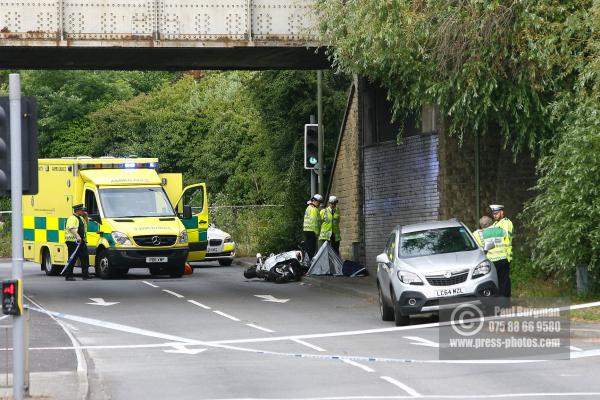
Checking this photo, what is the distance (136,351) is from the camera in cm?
1706

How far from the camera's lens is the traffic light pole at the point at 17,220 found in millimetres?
11352

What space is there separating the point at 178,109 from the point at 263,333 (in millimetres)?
42919

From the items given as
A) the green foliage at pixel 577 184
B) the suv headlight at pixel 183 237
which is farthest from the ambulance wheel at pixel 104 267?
the green foliage at pixel 577 184

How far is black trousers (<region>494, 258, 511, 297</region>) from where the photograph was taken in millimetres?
20750

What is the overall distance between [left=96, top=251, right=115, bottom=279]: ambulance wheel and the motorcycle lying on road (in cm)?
339

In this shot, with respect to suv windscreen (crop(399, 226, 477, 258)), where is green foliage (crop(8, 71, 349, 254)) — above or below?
above

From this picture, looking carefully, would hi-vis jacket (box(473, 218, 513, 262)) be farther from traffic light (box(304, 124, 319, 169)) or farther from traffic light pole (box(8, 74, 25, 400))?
traffic light (box(304, 124, 319, 169))

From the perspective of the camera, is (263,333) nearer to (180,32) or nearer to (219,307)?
(219,307)

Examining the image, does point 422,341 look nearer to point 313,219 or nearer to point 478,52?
point 478,52

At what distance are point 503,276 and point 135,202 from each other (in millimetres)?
13383

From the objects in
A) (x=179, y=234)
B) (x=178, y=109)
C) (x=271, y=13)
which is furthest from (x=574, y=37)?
(x=178, y=109)

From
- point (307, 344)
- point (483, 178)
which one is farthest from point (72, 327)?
point (483, 178)

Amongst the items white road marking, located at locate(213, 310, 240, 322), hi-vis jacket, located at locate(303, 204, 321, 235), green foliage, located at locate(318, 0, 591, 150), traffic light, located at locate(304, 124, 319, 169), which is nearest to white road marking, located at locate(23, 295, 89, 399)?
white road marking, located at locate(213, 310, 240, 322)

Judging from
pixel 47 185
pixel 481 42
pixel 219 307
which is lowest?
pixel 219 307
